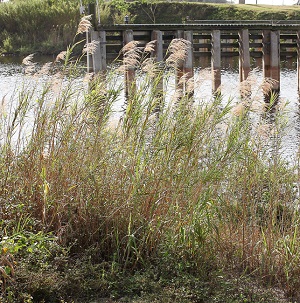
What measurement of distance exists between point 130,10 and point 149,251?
35.1 meters

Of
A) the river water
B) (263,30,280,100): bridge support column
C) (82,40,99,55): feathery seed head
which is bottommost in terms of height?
the river water

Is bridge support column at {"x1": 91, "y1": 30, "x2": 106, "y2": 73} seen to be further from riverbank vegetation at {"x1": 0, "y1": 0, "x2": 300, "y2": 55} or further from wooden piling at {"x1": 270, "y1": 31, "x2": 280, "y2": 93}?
riverbank vegetation at {"x1": 0, "y1": 0, "x2": 300, "y2": 55}

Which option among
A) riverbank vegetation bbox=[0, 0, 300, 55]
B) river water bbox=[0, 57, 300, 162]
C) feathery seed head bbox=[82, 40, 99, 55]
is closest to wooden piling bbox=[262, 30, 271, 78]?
river water bbox=[0, 57, 300, 162]

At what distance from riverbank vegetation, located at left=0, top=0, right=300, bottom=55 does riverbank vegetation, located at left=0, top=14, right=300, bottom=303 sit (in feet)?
95.4

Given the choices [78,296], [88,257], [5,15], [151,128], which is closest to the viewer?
[78,296]

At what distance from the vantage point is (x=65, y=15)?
36156mm

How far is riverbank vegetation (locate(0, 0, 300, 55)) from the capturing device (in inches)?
1379

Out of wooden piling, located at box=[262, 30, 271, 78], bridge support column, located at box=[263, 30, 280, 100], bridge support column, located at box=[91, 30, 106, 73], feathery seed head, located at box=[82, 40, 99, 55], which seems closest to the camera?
feathery seed head, located at box=[82, 40, 99, 55]

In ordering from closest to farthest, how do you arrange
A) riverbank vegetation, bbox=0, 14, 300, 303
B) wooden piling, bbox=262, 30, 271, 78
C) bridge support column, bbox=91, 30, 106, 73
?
riverbank vegetation, bbox=0, 14, 300, 303, bridge support column, bbox=91, 30, 106, 73, wooden piling, bbox=262, 30, 271, 78

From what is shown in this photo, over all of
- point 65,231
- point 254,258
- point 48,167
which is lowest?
point 254,258

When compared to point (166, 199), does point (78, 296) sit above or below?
below

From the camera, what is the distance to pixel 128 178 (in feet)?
16.8

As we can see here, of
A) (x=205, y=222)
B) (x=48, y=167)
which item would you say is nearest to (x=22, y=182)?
(x=48, y=167)

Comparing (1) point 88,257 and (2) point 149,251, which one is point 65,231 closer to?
(1) point 88,257
